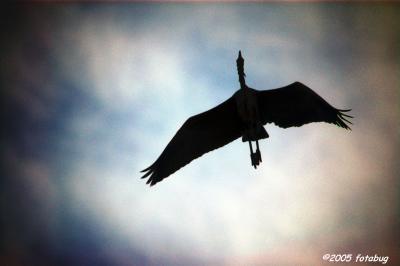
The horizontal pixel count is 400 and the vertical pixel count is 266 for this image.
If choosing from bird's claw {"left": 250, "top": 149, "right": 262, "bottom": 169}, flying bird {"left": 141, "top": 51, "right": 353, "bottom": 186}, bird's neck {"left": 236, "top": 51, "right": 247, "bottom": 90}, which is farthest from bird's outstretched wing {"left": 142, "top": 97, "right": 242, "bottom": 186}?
bird's claw {"left": 250, "top": 149, "right": 262, "bottom": 169}

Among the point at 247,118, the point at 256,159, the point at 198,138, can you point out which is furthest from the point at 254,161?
the point at 198,138

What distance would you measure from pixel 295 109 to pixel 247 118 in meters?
0.45

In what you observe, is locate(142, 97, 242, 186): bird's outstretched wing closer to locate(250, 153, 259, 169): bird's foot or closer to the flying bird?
the flying bird

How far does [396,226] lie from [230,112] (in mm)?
1822

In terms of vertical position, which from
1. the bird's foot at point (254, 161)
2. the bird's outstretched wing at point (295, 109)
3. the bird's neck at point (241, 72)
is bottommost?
the bird's foot at point (254, 161)

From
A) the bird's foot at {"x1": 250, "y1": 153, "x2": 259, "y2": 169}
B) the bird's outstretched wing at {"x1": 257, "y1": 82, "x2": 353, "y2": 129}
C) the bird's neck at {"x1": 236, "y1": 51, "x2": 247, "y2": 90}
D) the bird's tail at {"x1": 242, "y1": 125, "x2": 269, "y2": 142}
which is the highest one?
the bird's neck at {"x1": 236, "y1": 51, "x2": 247, "y2": 90}

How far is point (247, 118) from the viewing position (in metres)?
4.80

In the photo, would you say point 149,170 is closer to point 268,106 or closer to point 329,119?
point 268,106

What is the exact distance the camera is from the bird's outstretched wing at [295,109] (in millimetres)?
4766

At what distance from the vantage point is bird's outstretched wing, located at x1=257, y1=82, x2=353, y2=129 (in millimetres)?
4766

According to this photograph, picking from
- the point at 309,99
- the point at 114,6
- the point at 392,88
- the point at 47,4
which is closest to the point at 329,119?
the point at 309,99

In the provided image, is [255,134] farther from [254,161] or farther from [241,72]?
[241,72]

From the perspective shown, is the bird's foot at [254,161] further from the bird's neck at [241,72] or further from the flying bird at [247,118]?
the bird's neck at [241,72]

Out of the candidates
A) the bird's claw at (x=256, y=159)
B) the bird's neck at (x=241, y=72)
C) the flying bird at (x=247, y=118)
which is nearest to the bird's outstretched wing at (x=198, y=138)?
the flying bird at (x=247, y=118)
